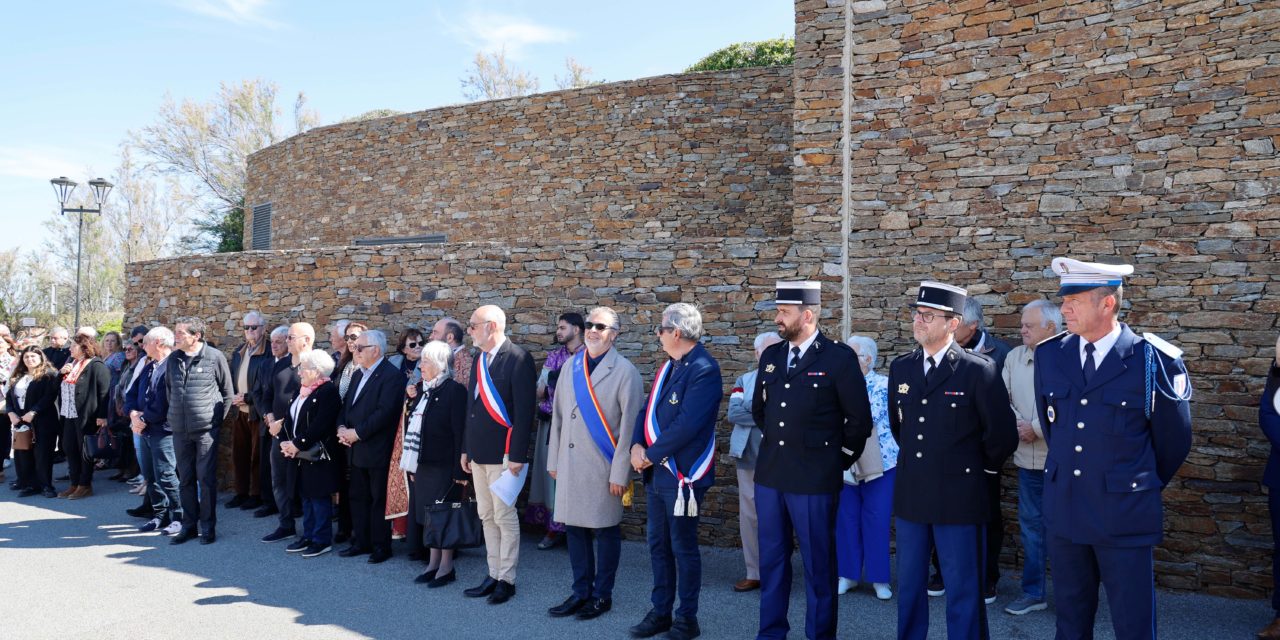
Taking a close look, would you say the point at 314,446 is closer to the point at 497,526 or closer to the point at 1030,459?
the point at 497,526

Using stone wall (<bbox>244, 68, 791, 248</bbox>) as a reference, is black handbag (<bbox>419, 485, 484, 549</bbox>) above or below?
below

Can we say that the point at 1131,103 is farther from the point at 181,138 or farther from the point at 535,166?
the point at 181,138

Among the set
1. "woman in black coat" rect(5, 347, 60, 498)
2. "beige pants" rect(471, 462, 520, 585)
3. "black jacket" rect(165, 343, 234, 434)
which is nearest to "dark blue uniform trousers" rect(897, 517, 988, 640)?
"beige pants" rect(471, 462, 520, 585)

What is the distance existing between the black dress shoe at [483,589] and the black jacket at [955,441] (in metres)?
2.61

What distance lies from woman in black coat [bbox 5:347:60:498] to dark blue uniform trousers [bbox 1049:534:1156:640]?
9090mm

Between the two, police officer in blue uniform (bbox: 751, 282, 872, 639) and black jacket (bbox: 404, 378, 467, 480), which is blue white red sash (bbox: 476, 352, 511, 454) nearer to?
black jacket (bbox: 404, 378, 467, 480)

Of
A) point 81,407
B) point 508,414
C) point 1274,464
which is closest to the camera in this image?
point 1274,464

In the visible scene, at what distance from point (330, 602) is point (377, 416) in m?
1.35

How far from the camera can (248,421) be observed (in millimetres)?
8062

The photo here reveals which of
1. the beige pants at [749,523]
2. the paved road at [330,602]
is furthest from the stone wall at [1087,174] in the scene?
the beige pants at [749,523]

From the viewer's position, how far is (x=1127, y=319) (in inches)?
221

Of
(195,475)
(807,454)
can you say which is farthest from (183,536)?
(807,454)

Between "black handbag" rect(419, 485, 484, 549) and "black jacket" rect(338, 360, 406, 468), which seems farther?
"black jacket" rect(338, 360, 406, 468)

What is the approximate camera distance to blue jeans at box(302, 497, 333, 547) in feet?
20.8
